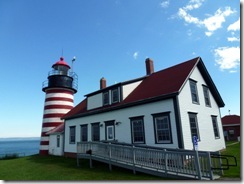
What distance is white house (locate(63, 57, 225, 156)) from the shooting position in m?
12.8

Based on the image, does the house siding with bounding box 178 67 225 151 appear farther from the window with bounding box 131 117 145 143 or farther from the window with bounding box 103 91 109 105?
the window with bounding box 103 91 109 105

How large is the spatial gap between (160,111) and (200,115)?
371 cm

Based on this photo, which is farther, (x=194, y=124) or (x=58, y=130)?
(x=58, y=130)

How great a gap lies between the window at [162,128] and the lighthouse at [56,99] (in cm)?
1467

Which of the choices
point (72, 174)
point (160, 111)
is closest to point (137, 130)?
point (160, 111)

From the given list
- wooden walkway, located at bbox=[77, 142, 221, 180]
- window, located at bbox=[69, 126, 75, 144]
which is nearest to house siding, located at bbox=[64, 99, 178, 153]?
window, located at bbox=[69, 126, 75, 144]

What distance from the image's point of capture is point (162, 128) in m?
13.0

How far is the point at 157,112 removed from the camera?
13.4m

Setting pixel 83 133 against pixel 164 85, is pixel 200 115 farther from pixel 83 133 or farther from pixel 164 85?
pixel 83 133

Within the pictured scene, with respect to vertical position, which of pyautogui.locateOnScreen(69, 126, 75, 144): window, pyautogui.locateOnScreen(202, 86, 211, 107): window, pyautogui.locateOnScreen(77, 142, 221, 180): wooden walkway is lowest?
pyautogui.locateOnScreen(77, 142, 221, 180): wooden walkway

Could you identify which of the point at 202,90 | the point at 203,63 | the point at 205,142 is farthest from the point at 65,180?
the point at 203,63

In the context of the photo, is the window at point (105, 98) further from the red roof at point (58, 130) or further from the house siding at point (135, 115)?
the red roof at point (58, 130)

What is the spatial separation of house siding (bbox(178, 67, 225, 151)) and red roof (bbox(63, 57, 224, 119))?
1.75 ft

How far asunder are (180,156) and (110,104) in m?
9.60
